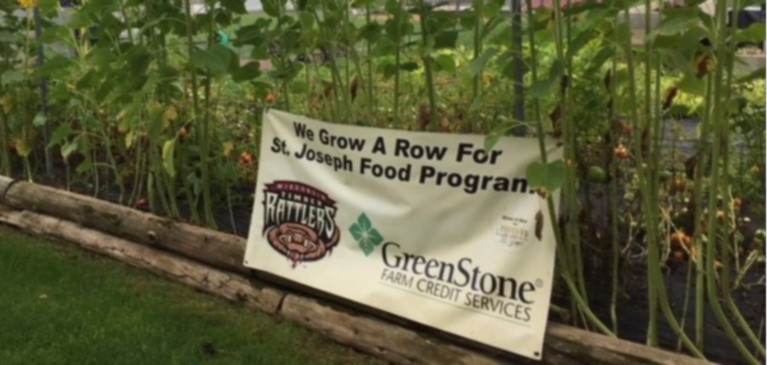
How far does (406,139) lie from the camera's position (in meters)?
4.04

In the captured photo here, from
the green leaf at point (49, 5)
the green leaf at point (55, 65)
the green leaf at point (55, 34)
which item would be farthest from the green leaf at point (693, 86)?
the green leaf at point (55, 34)

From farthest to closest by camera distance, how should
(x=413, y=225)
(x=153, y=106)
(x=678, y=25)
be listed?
(x=153, y=106)
(x=413, y=225)
(x=678, y=25)

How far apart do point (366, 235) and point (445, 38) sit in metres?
0.87

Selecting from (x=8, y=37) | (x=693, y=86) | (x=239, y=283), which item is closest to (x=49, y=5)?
(x=8, y=37)

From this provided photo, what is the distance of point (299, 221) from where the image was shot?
4.55 meters

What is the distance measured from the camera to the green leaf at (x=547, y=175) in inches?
129

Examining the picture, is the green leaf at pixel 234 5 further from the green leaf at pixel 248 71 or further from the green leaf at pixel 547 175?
the green leaf at pixel 547 175

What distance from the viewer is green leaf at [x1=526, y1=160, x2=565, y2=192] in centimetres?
329

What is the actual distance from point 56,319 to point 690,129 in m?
3.32

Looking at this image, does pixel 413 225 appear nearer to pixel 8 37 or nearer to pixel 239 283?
pixel 239 283

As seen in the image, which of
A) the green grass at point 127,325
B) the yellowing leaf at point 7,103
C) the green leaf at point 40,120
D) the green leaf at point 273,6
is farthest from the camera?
the yellowing leaf at point 7,103

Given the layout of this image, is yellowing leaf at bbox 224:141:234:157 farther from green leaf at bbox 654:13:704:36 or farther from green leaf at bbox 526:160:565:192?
green leaf at bbox 654:13:704:36

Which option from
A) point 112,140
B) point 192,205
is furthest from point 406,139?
point 112,140

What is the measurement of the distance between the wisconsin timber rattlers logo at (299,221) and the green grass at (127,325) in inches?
14.6
